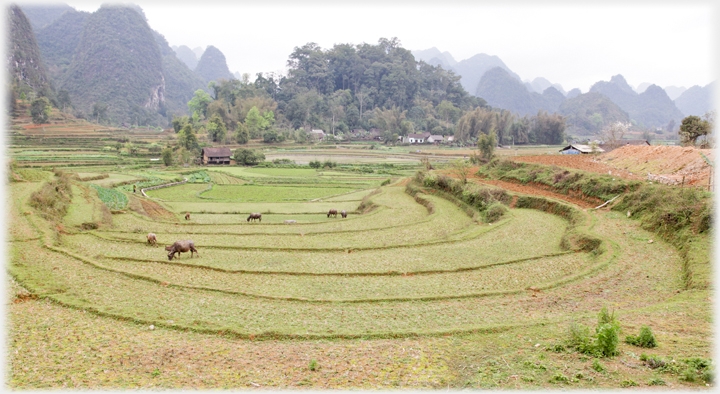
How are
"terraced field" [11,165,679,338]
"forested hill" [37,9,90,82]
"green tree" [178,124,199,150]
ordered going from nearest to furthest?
"terraced field" [11,165,679,338]
"green tree" [178,124,199,150]
"forested hill" [37,9,90,82]

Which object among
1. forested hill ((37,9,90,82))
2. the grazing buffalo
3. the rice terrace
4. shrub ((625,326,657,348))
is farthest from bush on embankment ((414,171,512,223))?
forested hill ((37,9,90,82))

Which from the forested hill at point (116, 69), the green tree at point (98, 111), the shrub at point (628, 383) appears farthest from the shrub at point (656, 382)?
the forested hill at point (116, 69)

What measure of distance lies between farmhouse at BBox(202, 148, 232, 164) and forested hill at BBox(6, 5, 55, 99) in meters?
77.0

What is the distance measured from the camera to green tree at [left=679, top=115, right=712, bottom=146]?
36875 mm

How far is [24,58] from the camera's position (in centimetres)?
11944

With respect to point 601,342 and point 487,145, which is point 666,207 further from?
point 487,145

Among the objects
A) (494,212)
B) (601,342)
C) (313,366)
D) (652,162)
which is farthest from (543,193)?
(313,366)

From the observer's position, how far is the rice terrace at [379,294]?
715 cm

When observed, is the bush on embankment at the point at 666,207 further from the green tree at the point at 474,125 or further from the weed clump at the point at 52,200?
the green tree at the point at 474,125

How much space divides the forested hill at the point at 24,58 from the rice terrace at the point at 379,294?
11873cm

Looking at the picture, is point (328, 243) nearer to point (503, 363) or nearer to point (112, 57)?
point (503, 363)

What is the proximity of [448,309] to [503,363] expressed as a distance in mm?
3903

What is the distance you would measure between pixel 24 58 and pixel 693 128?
535ft

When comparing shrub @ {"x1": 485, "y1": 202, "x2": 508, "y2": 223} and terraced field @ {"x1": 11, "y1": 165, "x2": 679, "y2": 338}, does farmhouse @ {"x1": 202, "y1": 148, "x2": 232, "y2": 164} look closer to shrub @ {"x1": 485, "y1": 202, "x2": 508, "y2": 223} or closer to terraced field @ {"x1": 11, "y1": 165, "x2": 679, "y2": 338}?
terraced field @ {"x1": 11, "y1": 165, "x2": 679, "y2": 338}
